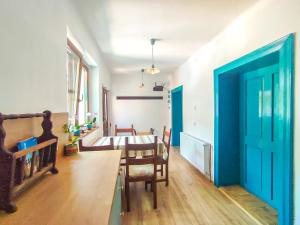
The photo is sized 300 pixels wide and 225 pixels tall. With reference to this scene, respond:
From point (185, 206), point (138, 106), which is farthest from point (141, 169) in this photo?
point (138, 106)

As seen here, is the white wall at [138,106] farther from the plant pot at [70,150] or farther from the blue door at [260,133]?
the plant pot at [70,150]

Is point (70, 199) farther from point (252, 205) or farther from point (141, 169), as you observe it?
point (252, 205)

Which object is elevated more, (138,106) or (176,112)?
(138,106)

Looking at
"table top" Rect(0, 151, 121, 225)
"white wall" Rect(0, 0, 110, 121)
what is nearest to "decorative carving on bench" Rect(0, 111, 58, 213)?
"table top" Rect(0, 151, 121, 225)

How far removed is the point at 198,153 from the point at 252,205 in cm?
141

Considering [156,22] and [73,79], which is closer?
[156,22]

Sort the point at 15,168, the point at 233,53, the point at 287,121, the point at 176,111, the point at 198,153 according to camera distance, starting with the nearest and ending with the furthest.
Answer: the point at 15,168, the point at 287,121, the point at 233,53, the point at 198,153, the point at 176,111

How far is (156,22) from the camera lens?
2633 millimetres

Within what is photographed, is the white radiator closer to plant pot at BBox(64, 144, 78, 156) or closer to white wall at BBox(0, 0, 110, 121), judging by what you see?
plant pot at BBox(64, 144, 78, 156)

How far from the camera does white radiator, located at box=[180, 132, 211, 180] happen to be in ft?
11.5

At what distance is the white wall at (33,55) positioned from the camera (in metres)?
0.99

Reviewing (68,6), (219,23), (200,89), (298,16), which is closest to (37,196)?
(68,6)

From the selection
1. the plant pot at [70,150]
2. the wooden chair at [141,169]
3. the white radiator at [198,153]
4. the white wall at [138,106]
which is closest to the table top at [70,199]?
the plant pot at [70,150]

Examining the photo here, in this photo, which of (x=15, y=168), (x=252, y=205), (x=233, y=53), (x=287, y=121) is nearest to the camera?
(x=15, y=168)
